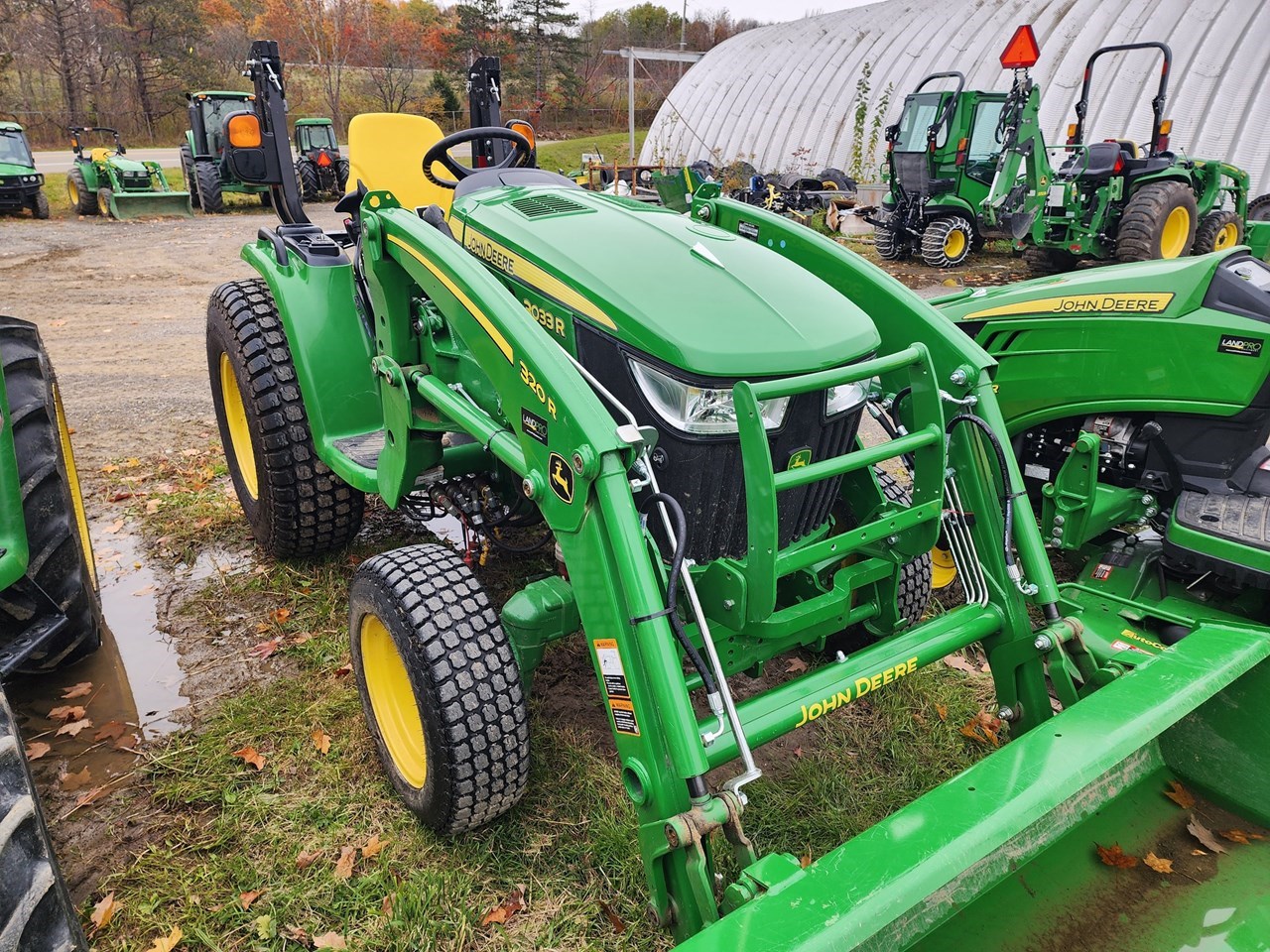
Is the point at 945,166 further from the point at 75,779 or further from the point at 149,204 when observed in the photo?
the point at 149,204

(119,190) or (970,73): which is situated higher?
(970,73)

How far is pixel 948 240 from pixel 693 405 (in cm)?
1015

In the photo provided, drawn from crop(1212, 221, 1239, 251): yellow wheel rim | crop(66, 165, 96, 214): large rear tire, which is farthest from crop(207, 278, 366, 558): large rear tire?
crop(66, 165, 96, 214): large rear tire

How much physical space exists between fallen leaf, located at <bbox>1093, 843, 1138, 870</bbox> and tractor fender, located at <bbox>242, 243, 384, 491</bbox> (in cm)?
265

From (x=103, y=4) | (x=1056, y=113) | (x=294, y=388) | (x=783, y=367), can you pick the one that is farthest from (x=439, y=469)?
(x=103, y=4)

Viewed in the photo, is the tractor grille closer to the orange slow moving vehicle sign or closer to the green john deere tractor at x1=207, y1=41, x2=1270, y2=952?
the green john deere tractor at x1=207, y1=41, x2=1270, y2=952

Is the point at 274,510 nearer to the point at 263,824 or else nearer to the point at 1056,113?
the point at 263,824

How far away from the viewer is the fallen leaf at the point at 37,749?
2832 millimetres

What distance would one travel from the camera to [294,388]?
3455mm

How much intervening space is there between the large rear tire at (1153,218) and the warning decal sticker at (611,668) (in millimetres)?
9618

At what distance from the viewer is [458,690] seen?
7.09 feet

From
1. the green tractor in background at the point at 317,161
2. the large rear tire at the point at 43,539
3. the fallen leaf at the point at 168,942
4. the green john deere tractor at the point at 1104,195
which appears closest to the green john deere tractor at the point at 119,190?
the green tractor in background at the point at 317,161

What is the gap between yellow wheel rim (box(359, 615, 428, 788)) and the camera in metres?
2.53

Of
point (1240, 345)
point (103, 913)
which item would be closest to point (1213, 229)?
point (1240, 345)
